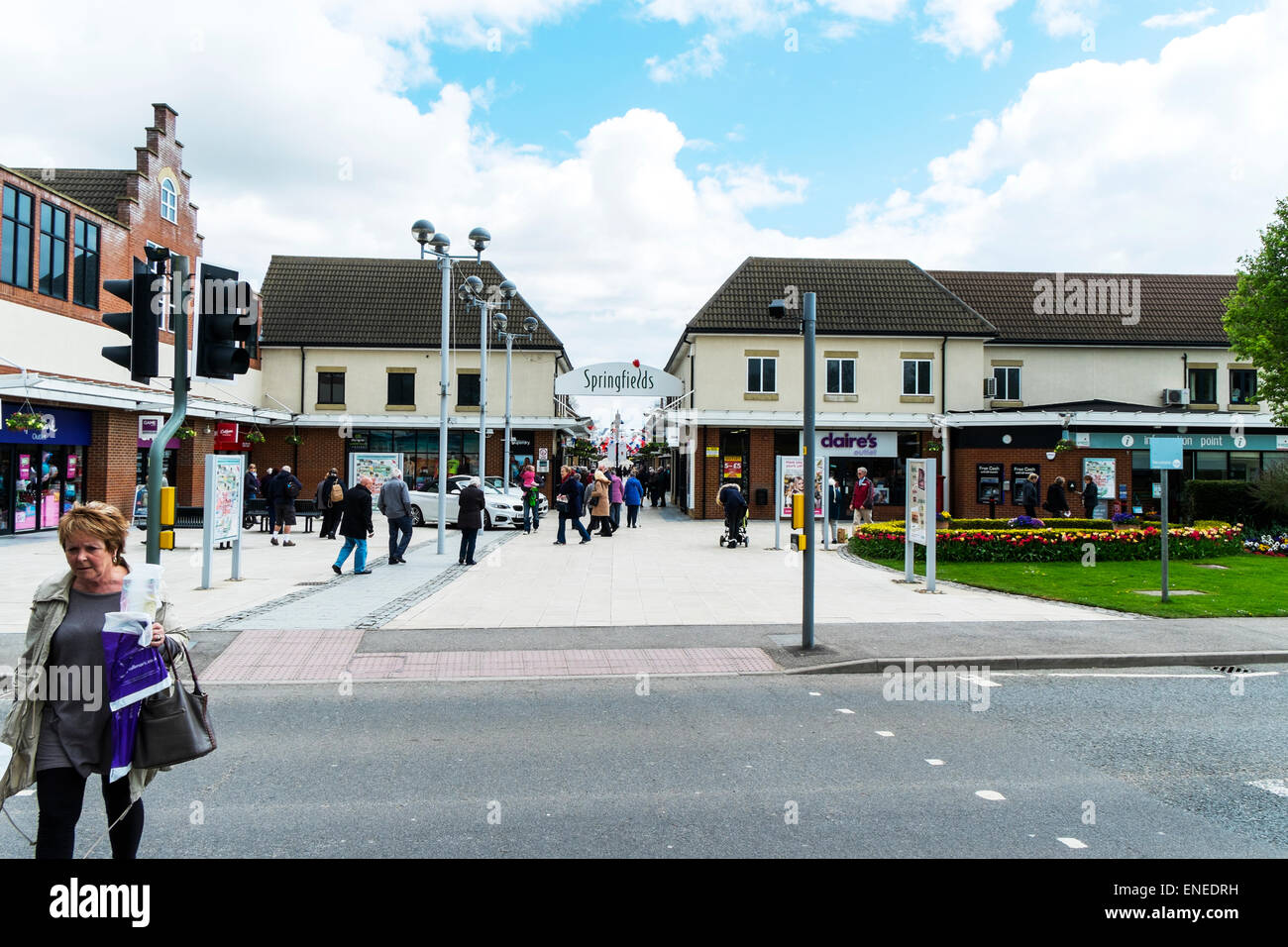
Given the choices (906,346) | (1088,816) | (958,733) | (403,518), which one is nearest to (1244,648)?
(958,733)

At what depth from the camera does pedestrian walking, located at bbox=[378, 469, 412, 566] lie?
1702 cm

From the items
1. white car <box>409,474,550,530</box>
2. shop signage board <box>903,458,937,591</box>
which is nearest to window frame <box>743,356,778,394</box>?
white car <box>409,474,550,530</box>

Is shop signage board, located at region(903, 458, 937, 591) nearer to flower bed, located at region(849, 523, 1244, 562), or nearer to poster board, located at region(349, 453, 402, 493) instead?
flower bed, located at region(849, 523, 1244, 562)

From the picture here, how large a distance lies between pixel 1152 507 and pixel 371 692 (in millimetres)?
32499

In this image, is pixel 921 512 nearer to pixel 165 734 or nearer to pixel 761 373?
pixel 165 734

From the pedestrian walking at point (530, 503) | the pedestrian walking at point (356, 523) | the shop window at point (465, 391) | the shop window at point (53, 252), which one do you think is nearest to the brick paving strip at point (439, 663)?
the pedestrian walking at point (356, 523)

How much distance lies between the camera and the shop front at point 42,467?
22203 millimetres

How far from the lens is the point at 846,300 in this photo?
3491 cm

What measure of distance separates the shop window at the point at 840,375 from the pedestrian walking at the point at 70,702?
32.0 metres

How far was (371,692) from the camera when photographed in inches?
312

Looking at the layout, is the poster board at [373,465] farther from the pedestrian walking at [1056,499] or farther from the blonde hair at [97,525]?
the blonde hair at [97,525]

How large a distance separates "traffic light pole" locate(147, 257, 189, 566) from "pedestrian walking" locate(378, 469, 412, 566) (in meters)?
10.4

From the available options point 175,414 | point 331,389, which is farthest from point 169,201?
point 175,414
